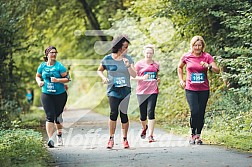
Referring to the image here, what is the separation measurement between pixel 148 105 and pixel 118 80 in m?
1.59

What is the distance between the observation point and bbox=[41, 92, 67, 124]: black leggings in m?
10.7

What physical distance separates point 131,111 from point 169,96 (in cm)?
322

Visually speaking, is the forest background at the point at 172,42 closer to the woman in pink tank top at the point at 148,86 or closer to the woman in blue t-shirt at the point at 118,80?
the woman in pink tank top at the point at 148,86

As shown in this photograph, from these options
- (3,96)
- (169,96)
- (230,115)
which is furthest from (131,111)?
(230,115)

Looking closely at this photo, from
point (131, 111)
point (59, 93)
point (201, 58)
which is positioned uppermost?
point (201, 58)

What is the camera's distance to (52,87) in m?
10.7

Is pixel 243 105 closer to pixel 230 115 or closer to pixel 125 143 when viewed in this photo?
pixel 230 115

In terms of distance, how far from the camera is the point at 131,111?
68.6ft

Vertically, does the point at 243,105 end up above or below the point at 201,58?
below

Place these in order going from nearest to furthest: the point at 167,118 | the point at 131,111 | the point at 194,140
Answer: the point at 194,140, the point at 167,118, the point at 131,111

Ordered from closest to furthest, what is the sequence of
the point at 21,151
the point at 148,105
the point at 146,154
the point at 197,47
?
the point at 21,151
the point at 146,154
the point at 197,47
the point at 148,105

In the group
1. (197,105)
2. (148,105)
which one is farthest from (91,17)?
(197,105)

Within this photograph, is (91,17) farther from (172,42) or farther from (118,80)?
(118,80)

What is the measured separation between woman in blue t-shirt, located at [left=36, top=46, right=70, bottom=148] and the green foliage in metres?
0.48
